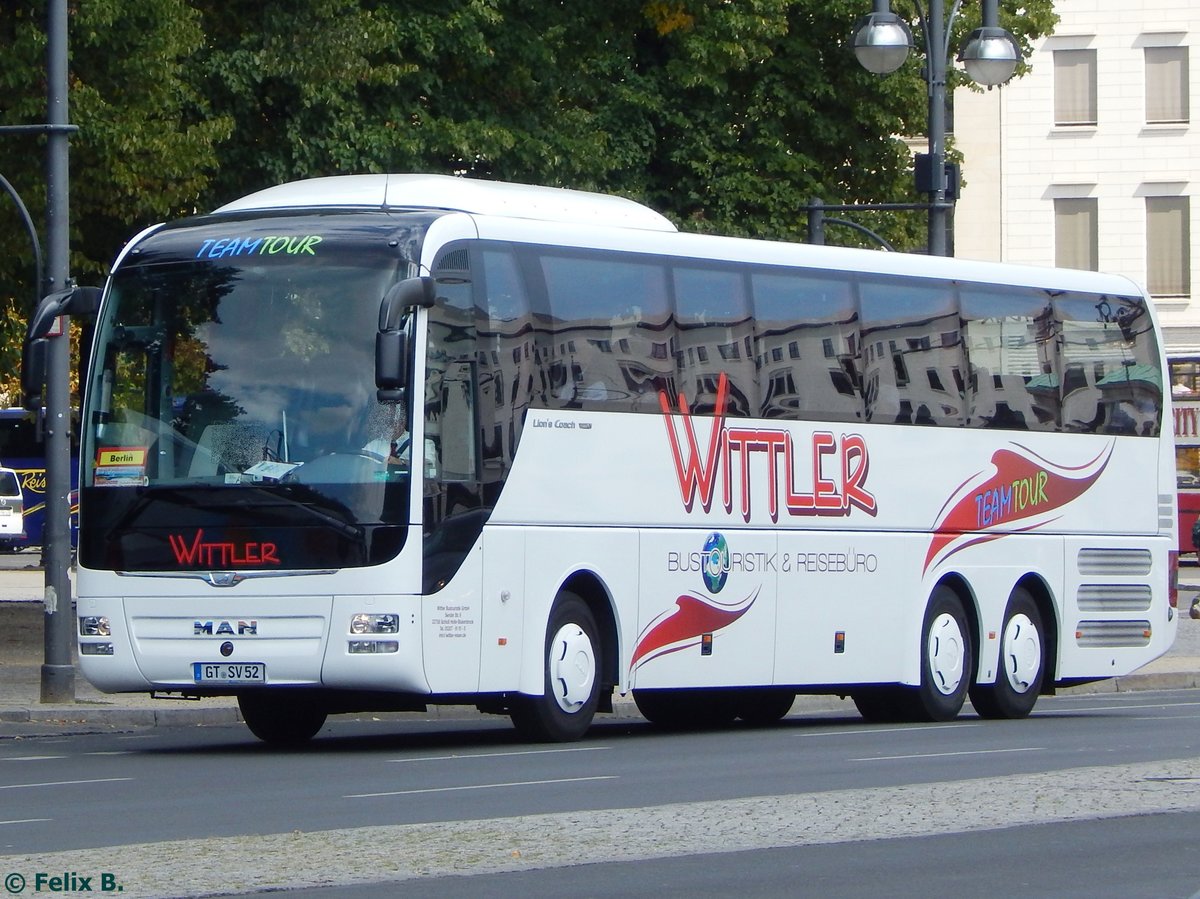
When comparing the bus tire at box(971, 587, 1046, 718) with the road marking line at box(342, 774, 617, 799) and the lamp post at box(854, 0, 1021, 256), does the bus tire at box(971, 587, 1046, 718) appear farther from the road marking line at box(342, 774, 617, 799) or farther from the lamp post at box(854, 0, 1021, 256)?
the road marking line at box(342, 774, 617, 799)

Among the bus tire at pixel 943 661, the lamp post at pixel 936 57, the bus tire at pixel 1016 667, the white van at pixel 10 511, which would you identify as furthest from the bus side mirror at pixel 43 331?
the white van at pixel 10 511

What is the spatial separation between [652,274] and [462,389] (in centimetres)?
235

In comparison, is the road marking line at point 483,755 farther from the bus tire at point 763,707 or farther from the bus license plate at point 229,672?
the bus tire at point 763,707

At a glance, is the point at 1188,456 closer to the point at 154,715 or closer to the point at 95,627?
the point at 154,715

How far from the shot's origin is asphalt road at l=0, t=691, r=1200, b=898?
31.5 ft


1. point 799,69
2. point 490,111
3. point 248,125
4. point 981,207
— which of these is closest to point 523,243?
point 248,125

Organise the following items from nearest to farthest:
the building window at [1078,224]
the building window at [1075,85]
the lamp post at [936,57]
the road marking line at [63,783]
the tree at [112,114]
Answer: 1. the road marking line at [63,783]
2. the tree at [112,114]
3. the lamp post at [936,57]
4. the building window at [1075,85]
5. the building window at [1078,224]

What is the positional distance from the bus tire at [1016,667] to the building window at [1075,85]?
44.5 meters

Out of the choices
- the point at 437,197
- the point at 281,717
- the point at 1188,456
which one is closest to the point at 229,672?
the point at 281,717

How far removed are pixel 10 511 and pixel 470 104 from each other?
111 ft

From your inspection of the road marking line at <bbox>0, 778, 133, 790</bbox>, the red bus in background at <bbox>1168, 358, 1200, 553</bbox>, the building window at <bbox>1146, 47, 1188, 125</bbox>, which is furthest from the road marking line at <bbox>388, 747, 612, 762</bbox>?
the building window at <bbox>1146, 47, 1188, 125</bbox>

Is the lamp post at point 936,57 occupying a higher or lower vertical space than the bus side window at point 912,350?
higher

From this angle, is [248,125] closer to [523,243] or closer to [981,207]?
[523,243]

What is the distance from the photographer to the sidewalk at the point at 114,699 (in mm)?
19516
